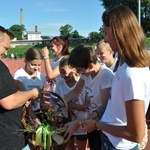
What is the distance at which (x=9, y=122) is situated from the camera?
2.38 meters

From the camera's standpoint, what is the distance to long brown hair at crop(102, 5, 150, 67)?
172cm

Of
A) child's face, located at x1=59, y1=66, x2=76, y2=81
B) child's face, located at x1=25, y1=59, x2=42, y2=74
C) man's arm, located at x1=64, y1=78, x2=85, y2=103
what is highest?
child's face, located at x1=25, y1=59, x2=42, y2=74

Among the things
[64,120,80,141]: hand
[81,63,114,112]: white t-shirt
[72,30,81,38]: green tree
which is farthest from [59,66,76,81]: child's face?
[72,30,81,38]: green tree

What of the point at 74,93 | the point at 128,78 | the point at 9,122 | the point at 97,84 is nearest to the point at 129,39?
the point at 128,78

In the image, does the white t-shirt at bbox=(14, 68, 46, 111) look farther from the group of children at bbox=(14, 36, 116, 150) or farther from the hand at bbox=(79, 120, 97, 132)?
the hand at bbox=(79, 120, 97, 132)

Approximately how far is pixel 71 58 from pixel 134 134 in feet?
3.95

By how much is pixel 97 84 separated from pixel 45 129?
0.67 metres

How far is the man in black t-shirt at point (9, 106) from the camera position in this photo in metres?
2.25

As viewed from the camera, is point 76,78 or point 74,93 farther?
point 76,78

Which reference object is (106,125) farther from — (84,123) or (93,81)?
(93,81)

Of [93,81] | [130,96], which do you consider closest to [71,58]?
[93,81]

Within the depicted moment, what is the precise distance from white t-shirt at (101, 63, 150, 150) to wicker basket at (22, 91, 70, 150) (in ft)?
1.93

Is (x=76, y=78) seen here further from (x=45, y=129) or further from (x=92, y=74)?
(x=45, y=129)

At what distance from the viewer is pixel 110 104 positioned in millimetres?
1933
